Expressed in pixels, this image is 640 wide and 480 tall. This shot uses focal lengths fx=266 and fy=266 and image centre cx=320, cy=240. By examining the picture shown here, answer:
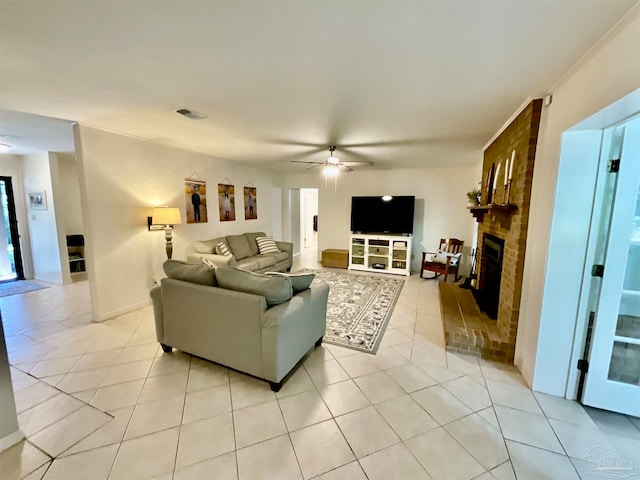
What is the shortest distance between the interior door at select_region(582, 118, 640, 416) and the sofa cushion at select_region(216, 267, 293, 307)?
2264 millimetres

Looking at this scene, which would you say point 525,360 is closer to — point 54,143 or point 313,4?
point 313,4

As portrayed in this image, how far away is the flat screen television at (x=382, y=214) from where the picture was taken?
5.71 metres

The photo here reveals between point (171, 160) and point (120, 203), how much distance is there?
1.04 metres

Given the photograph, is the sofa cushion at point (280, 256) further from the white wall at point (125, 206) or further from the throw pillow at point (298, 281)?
the throw pillow at point (298, 281)

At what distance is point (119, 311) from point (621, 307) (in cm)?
502

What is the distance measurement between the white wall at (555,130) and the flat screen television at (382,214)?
3.48 m

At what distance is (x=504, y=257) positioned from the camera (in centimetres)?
276

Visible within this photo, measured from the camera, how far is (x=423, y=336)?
2.98 m

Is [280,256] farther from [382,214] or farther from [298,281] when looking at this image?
[298,281]

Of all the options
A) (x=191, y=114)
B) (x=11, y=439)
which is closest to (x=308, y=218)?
(x=191, y=114)

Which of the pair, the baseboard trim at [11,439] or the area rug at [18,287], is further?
the area rug at [18,287]

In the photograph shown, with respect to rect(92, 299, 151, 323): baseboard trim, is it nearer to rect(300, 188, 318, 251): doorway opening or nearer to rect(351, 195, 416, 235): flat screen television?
rect(351, 195, 416, 235): flat screen television

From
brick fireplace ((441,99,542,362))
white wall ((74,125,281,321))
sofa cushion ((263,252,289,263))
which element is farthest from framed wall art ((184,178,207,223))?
brick fireplace ((441,99,542,362))

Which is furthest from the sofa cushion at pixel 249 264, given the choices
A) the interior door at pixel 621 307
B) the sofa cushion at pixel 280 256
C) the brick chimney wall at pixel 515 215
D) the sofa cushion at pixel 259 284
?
the interior door at pixel 621 307
